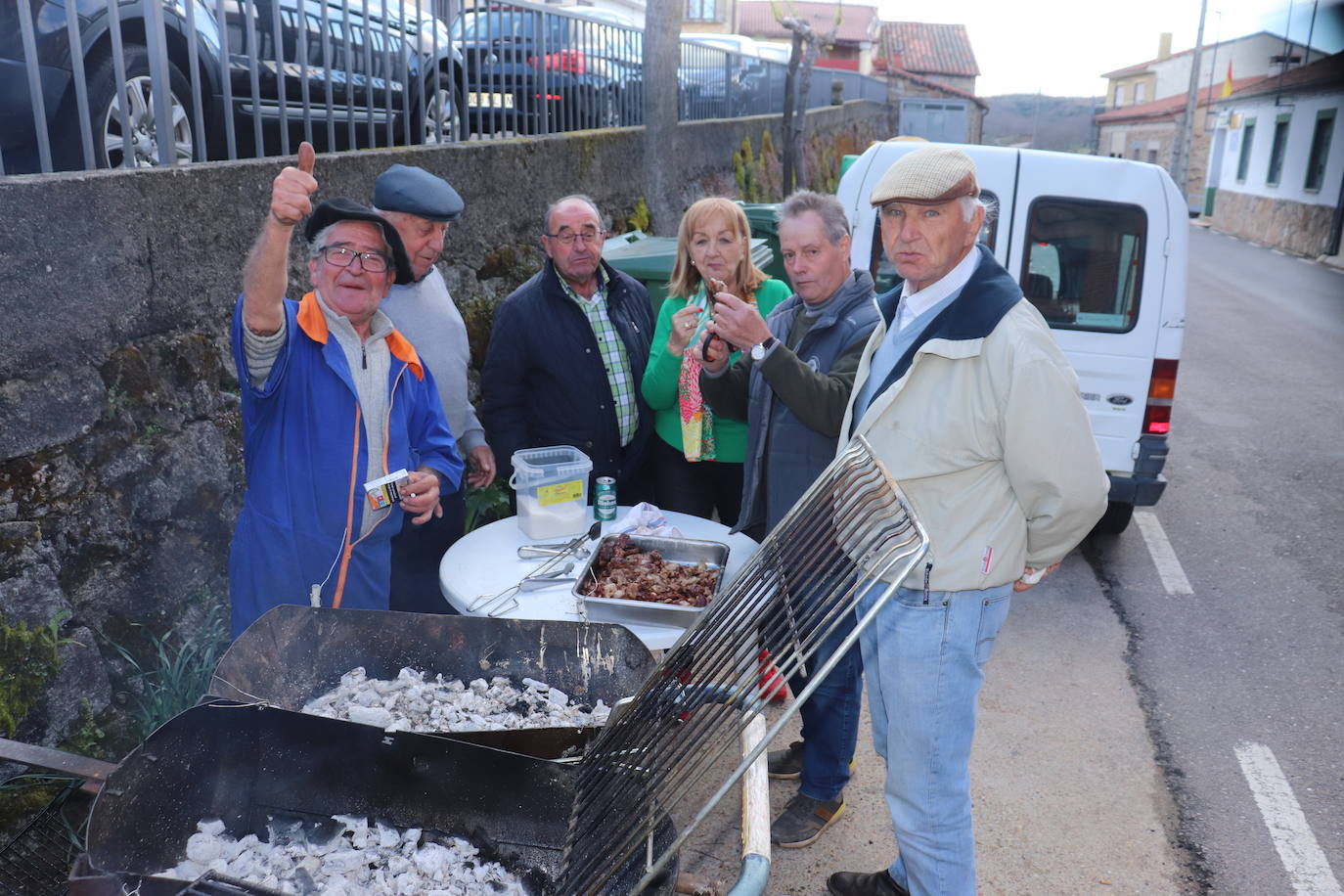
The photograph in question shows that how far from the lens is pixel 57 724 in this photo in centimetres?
311

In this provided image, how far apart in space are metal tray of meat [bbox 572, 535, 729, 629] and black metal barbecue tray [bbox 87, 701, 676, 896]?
0.77 m

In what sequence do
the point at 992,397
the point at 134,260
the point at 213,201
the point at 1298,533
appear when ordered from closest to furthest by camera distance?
the point at 992,397
the point at 134,260
the point at 213,201
the point at 1298,533

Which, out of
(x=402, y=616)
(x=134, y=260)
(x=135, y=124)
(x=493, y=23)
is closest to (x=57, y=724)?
(x=402, y=616)

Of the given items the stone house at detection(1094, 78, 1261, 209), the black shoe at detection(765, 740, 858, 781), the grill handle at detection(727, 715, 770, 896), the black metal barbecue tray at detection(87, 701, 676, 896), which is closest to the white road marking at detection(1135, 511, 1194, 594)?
the black shoe at detection(765, 740, 858, 781)

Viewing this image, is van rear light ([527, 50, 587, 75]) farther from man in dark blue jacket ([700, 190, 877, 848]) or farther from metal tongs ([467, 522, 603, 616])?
metal tongs ([467, 522, 603, 616])

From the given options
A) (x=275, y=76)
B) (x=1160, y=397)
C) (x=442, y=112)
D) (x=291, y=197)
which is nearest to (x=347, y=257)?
(x=291, y=197)

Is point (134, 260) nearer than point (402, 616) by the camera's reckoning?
No

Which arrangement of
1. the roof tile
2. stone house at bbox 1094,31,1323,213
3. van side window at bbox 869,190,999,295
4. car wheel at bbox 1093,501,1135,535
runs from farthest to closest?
the roof tile
stone house at bbox 1094,31,1323,213
car wheel at bbox 1093,501,1135,535
van side window at bbox 869,190,999,295

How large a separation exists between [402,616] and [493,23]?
535 cm

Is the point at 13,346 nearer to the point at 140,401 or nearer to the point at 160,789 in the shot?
the point at 140,401

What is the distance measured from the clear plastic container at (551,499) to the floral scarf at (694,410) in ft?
1.78

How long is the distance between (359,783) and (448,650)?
0.56 m

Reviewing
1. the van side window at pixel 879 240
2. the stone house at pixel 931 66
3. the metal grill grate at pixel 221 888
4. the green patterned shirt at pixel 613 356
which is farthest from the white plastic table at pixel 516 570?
the stone house at pixel 931 66

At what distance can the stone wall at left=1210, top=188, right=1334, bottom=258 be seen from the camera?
24.9 m
